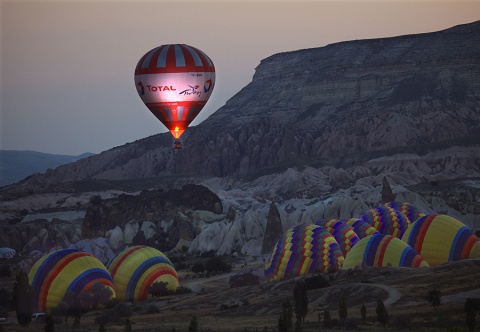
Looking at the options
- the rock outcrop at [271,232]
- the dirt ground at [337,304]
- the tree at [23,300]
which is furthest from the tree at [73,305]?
the rock outcrop at [271,232]

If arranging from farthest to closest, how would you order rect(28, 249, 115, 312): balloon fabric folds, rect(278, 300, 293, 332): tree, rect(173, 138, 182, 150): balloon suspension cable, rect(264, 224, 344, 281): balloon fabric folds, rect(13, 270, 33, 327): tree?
rect(173, 138, 182, 150): balloon suspension cable
rect(264, 224, 344, 281): balloon fabric folds
rect(28, 249, 115, 312): balloon fabric folds
rect(13, 270, 33, 327): tree
rect(278, 300, 293, 332): tree

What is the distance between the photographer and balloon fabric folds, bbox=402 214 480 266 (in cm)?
6078

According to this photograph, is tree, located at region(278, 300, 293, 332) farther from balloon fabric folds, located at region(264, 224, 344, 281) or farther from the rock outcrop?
the rock outcrop

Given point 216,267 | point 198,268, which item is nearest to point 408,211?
point 216,267

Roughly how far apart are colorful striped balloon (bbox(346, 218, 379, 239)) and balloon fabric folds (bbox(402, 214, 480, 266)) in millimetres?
7726

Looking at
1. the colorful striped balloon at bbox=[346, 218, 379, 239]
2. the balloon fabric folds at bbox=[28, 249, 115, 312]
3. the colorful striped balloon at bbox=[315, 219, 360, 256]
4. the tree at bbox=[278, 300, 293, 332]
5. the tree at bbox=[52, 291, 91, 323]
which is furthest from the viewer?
the colorful striped balloon at bbox=[346, 218, 379, 239]

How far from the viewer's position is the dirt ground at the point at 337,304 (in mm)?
42916

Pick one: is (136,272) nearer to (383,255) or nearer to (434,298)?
(383,255)

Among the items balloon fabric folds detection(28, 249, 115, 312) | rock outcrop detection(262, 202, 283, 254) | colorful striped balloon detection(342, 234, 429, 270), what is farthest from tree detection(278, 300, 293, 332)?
rock outcrop detection(262, 202, 283, 254)

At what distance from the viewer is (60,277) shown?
181 ft

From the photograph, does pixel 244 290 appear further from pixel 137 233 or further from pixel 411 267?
pixel 137 233

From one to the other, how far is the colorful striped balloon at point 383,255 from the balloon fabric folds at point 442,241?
232cm

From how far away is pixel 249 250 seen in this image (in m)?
96.4

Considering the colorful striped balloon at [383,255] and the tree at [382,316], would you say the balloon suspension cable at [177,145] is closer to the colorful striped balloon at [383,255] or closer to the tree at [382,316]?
the colorful striped balloon at [383,255]
